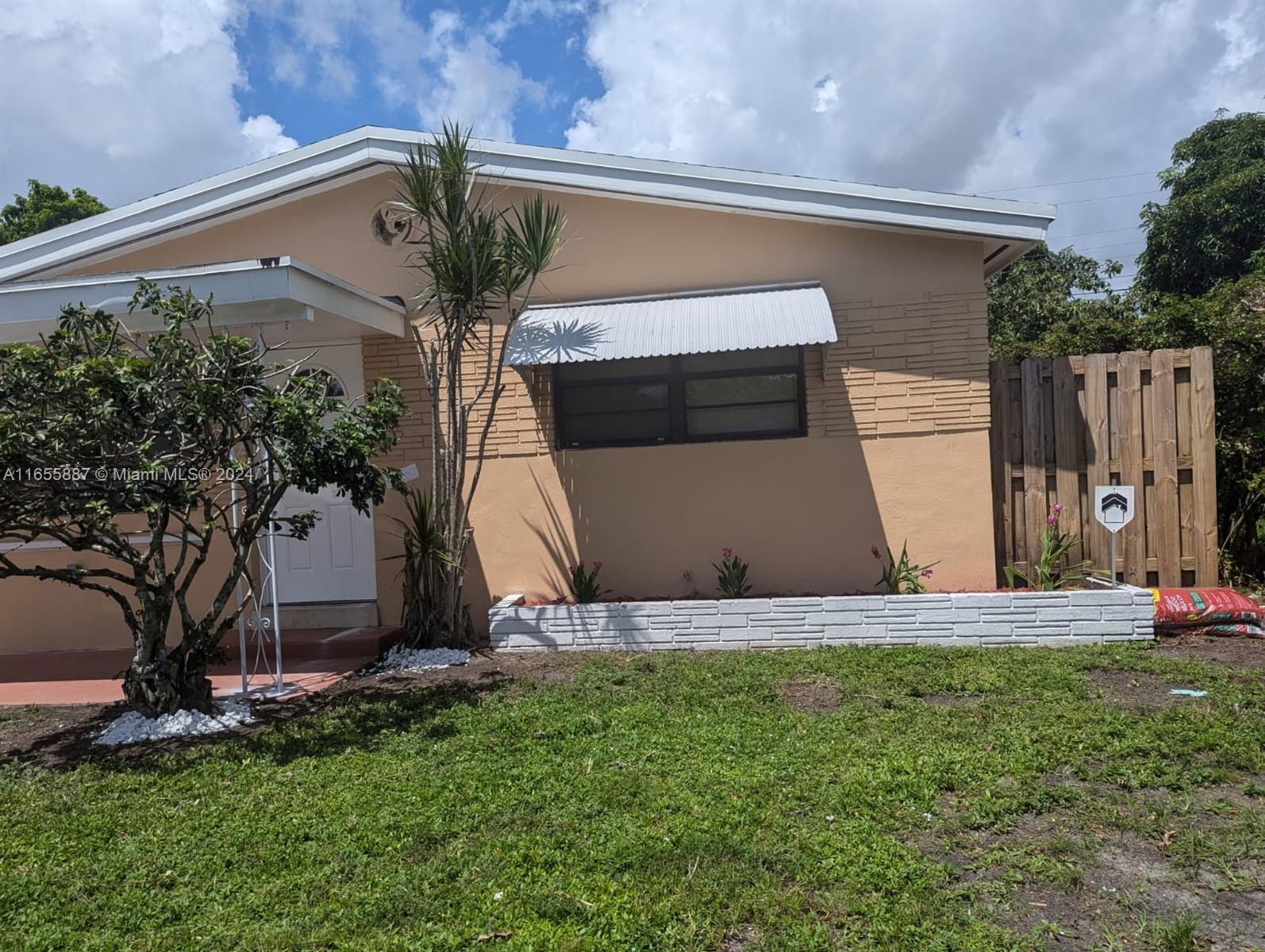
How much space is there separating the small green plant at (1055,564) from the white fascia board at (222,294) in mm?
6296

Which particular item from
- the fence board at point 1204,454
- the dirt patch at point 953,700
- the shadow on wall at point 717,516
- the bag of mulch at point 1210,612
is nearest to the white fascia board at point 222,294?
the shadow on wall at point 717,516

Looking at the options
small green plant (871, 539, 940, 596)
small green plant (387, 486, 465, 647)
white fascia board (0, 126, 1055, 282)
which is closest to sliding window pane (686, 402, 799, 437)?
small green plant (871, 539, 940, 596)

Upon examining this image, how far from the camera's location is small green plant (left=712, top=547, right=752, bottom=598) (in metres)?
7.24

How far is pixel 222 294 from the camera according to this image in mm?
5941

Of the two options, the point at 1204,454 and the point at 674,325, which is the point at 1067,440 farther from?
the point at 674,325

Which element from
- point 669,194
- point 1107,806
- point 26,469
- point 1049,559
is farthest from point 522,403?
point 1107,806

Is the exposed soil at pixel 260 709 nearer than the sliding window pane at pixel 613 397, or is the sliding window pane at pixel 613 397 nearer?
the exposed soil at pixel 260 709

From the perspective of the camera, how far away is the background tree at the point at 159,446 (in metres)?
4.65

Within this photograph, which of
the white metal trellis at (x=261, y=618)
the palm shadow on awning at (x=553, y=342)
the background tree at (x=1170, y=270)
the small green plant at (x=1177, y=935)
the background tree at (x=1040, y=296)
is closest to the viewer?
the small green plant at (x=1177, y=935)

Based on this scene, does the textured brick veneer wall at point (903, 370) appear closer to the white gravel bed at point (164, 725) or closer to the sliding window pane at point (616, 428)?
the sliding window pane at point (616, 428)

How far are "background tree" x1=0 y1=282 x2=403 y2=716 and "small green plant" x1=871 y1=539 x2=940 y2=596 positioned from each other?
14.5 feet

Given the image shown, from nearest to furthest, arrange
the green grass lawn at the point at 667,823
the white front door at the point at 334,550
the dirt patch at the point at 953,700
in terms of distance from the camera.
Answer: the green grass lawn at the point at 667,823 < the dirt patch at the point at 953,700 < the white front door at the point at 334,550

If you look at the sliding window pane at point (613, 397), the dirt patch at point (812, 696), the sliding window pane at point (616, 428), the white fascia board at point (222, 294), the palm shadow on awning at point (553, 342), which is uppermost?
the white fascia board at point (222, 294)

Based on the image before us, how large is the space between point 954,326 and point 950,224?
890mm
